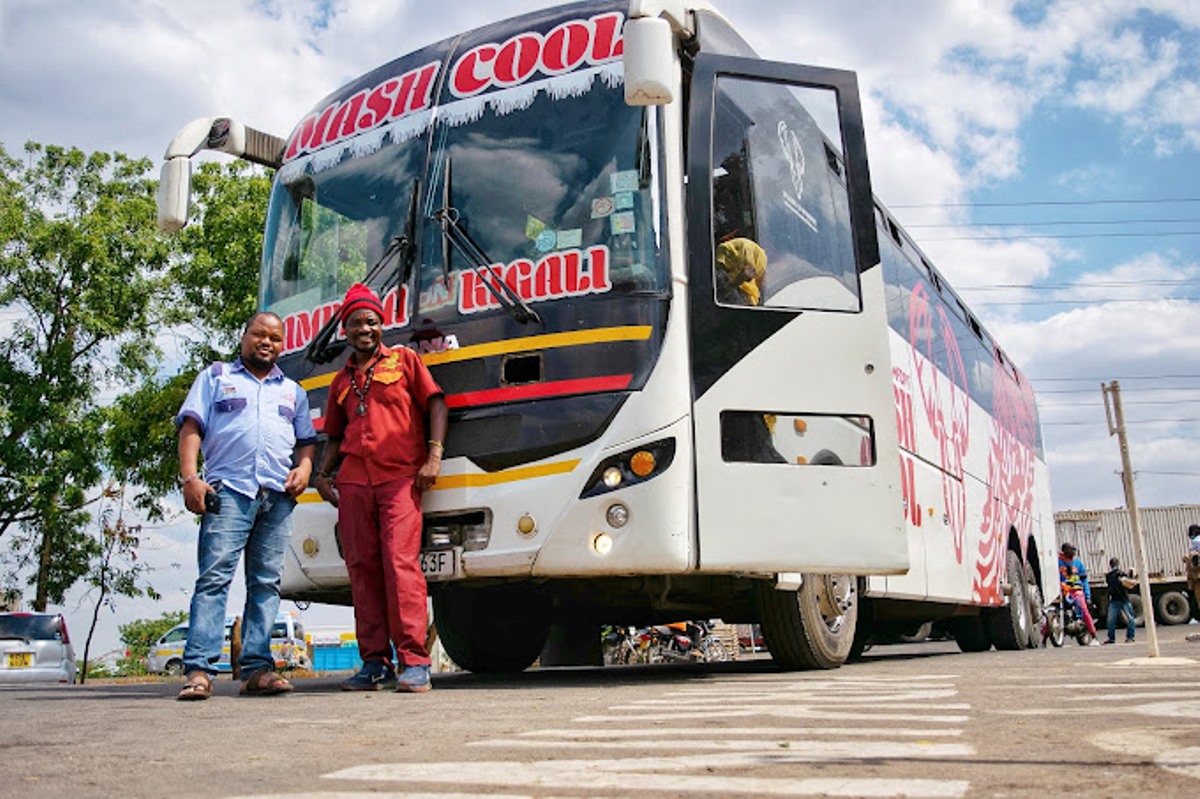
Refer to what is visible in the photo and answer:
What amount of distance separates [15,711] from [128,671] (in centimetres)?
3334

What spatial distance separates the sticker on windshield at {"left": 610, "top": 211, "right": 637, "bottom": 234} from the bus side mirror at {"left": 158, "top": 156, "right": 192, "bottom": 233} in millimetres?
2700

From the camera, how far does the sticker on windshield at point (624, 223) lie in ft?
21.4

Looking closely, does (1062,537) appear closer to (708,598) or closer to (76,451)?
(76,451)

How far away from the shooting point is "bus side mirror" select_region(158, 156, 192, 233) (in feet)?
24.4

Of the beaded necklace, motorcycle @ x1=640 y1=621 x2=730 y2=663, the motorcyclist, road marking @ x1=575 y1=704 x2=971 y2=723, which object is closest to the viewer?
road marking @ x1=575 y1=704 x2=971 y2=723

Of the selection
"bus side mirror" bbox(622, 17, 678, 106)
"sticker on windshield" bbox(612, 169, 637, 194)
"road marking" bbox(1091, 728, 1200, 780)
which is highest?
"bus side mirror" bbox(622, 17, 678, 106)

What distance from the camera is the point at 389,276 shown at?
6.95 m

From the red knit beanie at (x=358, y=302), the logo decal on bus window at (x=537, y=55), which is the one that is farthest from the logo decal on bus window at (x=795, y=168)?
the red knit beanie at (x=358, y=302)

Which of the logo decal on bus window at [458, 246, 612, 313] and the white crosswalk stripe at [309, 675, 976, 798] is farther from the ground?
the logo decal on bus window at [458, 246, 612, 313]

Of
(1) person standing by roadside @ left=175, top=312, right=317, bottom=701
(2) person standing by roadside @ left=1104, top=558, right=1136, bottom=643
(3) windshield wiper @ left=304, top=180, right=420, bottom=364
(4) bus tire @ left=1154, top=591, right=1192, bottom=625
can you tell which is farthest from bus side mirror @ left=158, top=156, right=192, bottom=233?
(4) bus tire @ left=1154, top=591, right=1192, bottom=625

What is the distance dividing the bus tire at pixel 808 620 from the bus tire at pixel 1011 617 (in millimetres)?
6425

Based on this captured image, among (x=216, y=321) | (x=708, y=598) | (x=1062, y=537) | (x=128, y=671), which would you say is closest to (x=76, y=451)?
(x=216, y=321)

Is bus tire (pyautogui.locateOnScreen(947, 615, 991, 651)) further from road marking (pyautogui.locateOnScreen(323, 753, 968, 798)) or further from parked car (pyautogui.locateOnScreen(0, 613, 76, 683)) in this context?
parked car (pyautogui.locateOnScreen(0, 613, 76, 683))

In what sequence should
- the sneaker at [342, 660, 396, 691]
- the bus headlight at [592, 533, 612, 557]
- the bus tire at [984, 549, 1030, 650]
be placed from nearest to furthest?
the bus headlight at [592, 533, 612, 557]
the sneaker at [342, 660, 396, 691]
the bus tire at [984, 549, 1030, 650]
